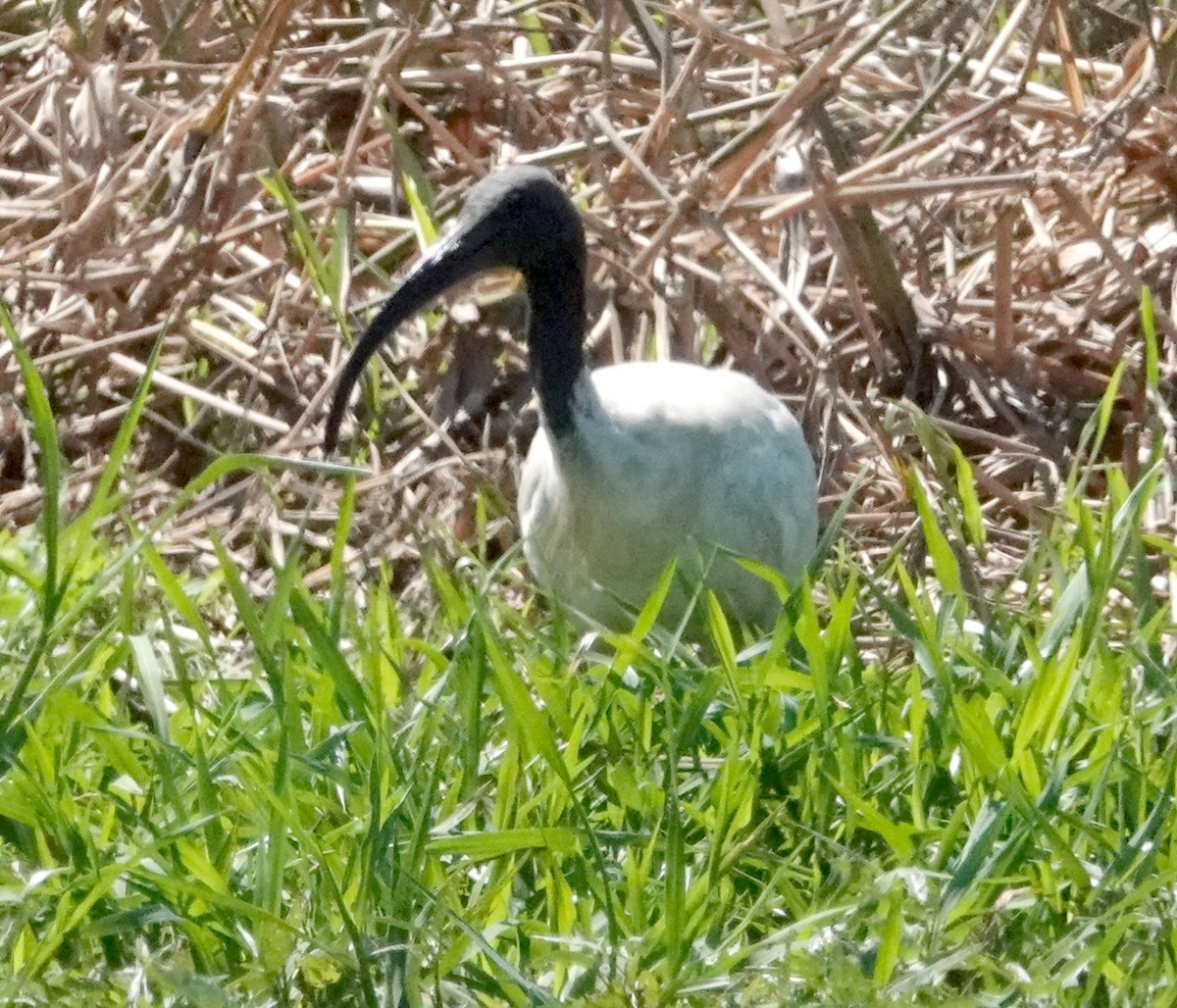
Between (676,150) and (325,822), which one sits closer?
(325,822)

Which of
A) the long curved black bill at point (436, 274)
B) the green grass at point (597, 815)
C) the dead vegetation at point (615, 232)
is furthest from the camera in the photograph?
the dead vegetation at point (615, 232)

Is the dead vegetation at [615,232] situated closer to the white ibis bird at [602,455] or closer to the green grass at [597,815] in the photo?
the white ibis bird at [602,455]

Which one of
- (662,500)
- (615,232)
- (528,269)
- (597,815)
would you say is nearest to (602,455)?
(662,500)

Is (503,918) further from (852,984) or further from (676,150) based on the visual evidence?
(676,150)

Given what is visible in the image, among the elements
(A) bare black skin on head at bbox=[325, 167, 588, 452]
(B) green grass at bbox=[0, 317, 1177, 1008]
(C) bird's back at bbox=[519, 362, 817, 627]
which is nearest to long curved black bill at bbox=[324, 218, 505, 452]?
(A) bare black skin on head at bbox=[325, 167, 588, 452]

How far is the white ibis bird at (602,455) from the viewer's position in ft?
10.8

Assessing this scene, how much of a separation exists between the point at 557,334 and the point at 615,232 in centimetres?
105

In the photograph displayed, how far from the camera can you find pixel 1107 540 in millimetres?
2512

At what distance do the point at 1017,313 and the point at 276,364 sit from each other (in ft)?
5.45

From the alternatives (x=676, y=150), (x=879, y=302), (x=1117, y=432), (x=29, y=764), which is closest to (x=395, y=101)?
(x=676, y=150)

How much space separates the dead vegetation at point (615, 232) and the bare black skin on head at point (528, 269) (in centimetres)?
66

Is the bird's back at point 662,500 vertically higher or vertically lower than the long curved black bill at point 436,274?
lower

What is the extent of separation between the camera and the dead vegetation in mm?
4148

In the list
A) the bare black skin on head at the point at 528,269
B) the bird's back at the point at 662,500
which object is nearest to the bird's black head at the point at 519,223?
the bare black skin on head at the point at 528,269
